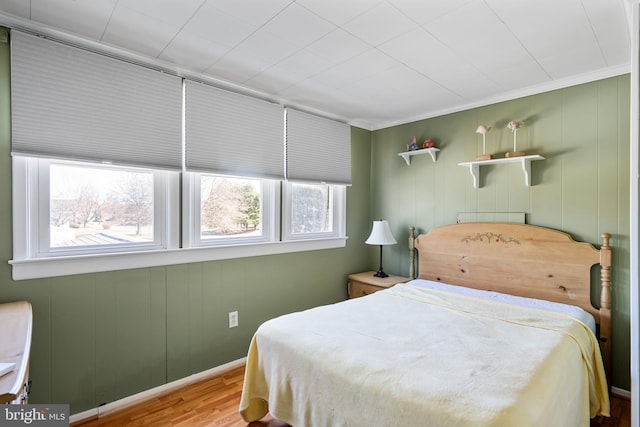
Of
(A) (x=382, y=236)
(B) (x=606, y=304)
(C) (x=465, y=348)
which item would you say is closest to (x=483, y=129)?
(A) (x=382, y=236)

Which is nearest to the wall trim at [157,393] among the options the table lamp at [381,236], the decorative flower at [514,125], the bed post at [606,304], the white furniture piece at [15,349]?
the bed post at [606,304]

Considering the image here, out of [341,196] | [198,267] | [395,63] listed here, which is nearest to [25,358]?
[198,267]

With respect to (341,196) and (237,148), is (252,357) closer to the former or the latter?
(237,148)

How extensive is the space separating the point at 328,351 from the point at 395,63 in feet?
6.06

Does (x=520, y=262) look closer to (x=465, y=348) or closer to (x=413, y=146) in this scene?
(x=465, y=348)

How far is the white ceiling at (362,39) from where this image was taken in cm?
157

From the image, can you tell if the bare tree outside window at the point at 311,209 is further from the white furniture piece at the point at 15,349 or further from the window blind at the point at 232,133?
the white furniture piece at the point at 15,349

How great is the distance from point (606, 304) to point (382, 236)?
1739mm

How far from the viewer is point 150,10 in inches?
62.5

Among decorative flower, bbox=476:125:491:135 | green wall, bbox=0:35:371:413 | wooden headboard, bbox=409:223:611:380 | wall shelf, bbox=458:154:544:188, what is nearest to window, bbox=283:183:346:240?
green wall, bbox=0:35:371:413

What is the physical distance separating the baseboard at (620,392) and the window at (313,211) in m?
2.41

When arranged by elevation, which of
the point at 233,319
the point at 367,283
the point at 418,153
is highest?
the point at 418,153

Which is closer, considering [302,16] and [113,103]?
[302,16]

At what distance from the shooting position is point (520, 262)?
8.31ft
